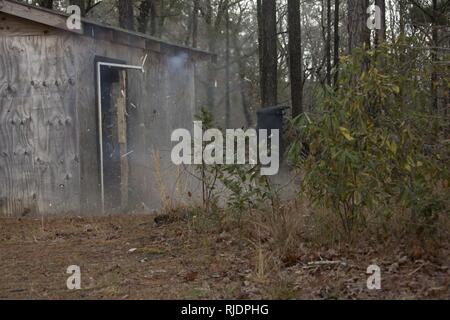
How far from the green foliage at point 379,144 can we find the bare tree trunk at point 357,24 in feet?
9.59

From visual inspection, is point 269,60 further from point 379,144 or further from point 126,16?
point 379,144

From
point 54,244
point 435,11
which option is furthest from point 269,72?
point 54,244

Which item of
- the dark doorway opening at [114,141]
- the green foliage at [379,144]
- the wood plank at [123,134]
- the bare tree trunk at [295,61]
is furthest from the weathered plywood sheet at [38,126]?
the bare tree trunk at [295,61]

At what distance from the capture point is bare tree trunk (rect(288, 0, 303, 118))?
1664cm

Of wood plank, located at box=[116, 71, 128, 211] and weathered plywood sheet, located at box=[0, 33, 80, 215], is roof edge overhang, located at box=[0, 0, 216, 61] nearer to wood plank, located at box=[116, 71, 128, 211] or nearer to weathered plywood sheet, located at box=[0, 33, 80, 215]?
weathered plywood sheet, located at box=[0, 33, 80, 215]

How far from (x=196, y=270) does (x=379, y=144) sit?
1996 mm

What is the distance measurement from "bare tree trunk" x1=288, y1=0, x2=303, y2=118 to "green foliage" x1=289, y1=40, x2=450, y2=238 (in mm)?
10707

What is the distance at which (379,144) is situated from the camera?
5508 mm

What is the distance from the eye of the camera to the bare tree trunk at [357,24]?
346 inches

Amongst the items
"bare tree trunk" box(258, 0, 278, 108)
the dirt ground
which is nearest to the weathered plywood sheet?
the dirt ground

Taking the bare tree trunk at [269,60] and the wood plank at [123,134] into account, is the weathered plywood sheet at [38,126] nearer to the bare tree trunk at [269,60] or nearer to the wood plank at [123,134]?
the wood plank at [123,134]

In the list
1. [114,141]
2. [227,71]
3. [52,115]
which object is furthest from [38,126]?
[227,71]

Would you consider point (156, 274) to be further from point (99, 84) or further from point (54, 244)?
point (99, 84)

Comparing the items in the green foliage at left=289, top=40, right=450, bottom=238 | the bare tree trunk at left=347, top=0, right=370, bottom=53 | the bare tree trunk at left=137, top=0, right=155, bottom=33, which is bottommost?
the green foliage at left=289, top=40, right=450, bottom=238
